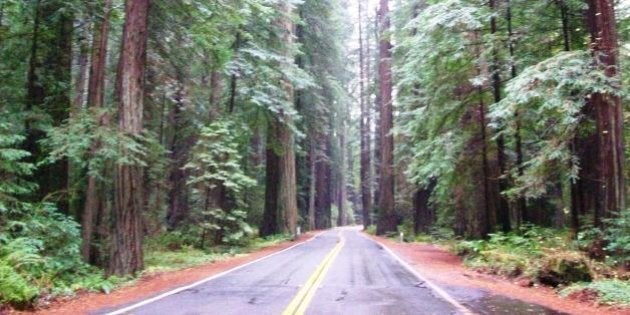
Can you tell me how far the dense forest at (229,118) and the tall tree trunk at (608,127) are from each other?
0.03 metres

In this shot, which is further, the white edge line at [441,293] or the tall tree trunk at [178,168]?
the tall tree trunk at [178,168]

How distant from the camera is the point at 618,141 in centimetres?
1191

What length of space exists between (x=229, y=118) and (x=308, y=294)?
15452 millimetres

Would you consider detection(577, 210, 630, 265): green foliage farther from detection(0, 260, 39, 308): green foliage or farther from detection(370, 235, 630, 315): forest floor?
detection(0, 260, 39, 308): green foliage

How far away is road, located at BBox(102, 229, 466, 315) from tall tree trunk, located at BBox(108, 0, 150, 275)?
2219 millimetres

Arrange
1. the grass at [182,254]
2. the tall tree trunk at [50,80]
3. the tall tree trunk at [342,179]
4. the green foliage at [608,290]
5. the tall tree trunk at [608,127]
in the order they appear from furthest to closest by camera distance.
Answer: the tall tree trunk at [342,179], the grass at [182,254], the tall tree trunk at [50,80], the tall tree trunk at [608,127], the green foliage at [608,290]

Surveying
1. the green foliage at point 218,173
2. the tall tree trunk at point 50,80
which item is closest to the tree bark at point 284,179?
the green foliage at point 218,173

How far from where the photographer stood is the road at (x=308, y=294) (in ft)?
27.1

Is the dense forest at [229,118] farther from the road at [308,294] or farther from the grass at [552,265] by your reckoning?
the road at [308,294]

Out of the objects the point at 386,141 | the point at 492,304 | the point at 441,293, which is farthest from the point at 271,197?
the point at 492,304

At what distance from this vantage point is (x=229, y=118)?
952 inches

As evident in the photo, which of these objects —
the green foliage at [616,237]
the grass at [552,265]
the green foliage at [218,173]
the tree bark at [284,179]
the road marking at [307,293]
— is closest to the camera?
the road marking at [307,293]

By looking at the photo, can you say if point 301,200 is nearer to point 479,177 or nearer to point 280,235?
point 280,235

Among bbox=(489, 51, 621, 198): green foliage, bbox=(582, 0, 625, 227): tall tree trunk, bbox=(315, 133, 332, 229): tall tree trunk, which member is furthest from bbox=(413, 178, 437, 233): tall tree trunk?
bbox=(582, 0, 625, 227): tall tree trunk
